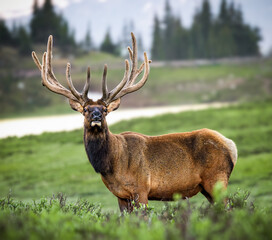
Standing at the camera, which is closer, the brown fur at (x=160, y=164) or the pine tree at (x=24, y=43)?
the brown fur at (x=160, y=164)

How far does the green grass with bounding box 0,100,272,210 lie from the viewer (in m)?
15.5

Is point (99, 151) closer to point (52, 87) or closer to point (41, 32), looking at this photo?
point (52, 87)

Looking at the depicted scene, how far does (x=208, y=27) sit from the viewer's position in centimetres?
6906

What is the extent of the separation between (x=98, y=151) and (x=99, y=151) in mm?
18

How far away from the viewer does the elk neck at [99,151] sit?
22.8 ft

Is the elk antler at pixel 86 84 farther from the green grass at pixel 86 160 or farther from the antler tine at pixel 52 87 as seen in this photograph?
the green grass at pixel 86 160

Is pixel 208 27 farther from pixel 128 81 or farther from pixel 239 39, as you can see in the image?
pixel 128 81

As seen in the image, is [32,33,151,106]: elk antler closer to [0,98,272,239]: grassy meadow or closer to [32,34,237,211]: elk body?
[32,34,237,211]: elk body

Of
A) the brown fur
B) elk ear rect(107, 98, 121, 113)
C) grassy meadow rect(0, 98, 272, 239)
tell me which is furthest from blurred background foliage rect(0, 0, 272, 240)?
elk ear rect(107, 98, 121, 113)

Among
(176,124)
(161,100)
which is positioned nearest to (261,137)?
(176,124)

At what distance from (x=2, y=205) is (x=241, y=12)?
66.1 m

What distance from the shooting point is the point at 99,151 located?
22.9 feet

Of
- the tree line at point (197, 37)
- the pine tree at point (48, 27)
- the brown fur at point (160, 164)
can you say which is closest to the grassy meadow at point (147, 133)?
the brown fur at point (160, 164)

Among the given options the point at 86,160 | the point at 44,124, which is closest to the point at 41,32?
the point at 44,124
